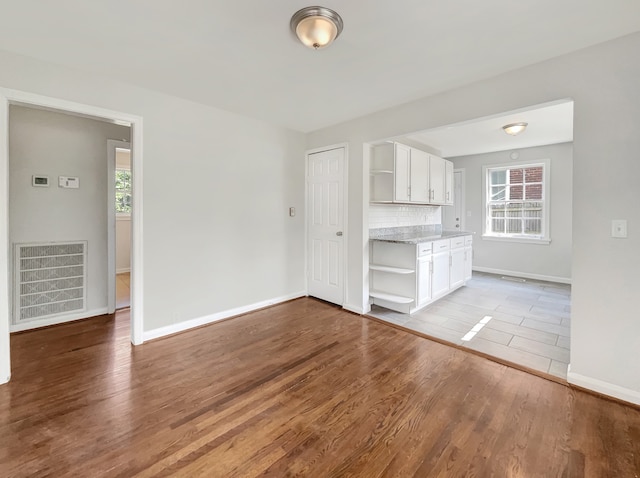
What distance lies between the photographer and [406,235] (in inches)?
180

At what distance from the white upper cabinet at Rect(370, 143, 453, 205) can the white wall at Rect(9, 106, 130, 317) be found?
3.38 m

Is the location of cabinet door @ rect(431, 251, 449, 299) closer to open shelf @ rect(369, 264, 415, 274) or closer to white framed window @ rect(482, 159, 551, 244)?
open shelf @ rect(369, 264, 415, 274)

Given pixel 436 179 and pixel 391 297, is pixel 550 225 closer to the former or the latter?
pixel 436 179

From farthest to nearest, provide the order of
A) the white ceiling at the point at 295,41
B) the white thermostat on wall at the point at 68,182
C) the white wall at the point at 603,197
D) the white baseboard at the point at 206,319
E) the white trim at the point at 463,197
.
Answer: the white trim at the point at 463,197 → the white thermostat on wall at the point at 68,182 → the white baseboard at the point at 206,319 → the white wall at the point at 603,197 → the white ceiling at the point at 295,41

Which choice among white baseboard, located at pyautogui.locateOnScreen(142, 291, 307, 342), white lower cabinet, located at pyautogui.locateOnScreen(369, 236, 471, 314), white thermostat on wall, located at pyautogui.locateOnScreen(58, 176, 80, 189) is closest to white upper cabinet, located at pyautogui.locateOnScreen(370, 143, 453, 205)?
white lower cabinet, located at pyautogui.locateOnScreen(369, 236, 471, 314)

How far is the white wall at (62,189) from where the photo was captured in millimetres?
3152

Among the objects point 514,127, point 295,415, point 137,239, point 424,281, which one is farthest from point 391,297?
point 137,239

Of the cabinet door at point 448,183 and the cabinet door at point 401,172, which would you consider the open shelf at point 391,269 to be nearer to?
the cabinet door at point 401,172

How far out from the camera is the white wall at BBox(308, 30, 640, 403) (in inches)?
78.4

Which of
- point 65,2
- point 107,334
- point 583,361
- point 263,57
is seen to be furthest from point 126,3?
point 583,361

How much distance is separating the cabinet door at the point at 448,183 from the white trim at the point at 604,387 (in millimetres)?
3436

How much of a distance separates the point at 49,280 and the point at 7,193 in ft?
5.33

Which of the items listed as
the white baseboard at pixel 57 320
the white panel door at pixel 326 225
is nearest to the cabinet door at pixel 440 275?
the white panel door at pixel 326 225

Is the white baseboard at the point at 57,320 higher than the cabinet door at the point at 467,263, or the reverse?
the cabinet door at the point at 467,263
